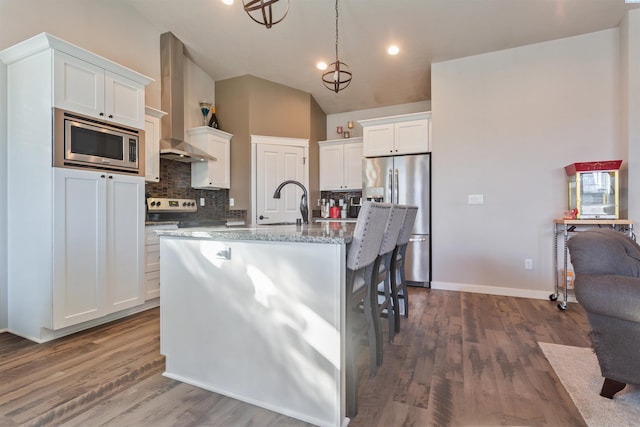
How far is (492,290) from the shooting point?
3859 mm

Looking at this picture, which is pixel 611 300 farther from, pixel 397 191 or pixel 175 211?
pixel 175 211

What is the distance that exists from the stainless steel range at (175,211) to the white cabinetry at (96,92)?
36.4 inches

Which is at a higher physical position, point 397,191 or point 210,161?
point 210,161

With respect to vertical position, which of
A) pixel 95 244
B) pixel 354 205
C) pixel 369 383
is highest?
pixel 354 205

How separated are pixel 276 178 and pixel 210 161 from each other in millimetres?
1011

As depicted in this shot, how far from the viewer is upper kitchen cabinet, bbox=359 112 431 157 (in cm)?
432

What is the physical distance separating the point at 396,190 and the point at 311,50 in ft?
7.04

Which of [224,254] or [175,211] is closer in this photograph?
[224,254]

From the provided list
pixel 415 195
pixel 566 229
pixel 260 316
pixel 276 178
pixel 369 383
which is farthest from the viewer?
pixel 276 178

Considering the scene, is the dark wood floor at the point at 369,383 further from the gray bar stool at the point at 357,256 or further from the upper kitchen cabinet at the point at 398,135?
the upper kitchen cabinet at the point at 398,135

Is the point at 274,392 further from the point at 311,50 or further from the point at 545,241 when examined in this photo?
the point at 311,50

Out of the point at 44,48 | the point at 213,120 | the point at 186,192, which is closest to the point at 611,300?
the point at 44,48

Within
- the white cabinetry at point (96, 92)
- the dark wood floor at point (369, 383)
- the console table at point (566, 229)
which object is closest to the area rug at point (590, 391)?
the dark wood floor at point (369, 383)

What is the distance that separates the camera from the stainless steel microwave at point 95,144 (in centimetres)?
242
